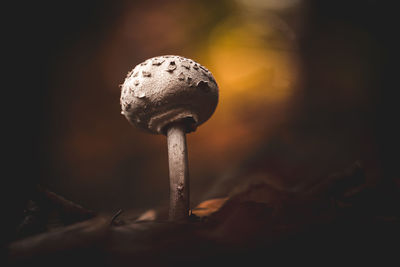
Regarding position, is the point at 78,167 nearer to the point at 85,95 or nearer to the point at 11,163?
the point at 85,95

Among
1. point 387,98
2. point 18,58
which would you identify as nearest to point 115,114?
point 18,58

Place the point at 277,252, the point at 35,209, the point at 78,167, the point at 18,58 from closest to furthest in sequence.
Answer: the point at 277,252 < the point at 35,209 < the point at 18,58 < the point at 78,167

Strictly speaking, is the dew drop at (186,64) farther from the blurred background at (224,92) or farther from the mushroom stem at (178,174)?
the blurred background at (224,92)

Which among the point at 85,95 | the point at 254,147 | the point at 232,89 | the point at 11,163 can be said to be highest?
the point at 232,89

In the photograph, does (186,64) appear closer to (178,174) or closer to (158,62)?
(158,62)

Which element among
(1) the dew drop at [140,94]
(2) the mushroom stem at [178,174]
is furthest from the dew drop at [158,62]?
(2) the mushroom stem at [178,174]

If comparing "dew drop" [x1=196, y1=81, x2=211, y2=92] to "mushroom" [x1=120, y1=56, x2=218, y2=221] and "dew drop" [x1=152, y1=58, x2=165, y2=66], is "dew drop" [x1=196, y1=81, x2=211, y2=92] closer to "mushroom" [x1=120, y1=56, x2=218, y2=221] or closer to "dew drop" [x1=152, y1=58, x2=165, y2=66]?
"mushroom" [x1=120, y1=56, x2=218, y2=221]
